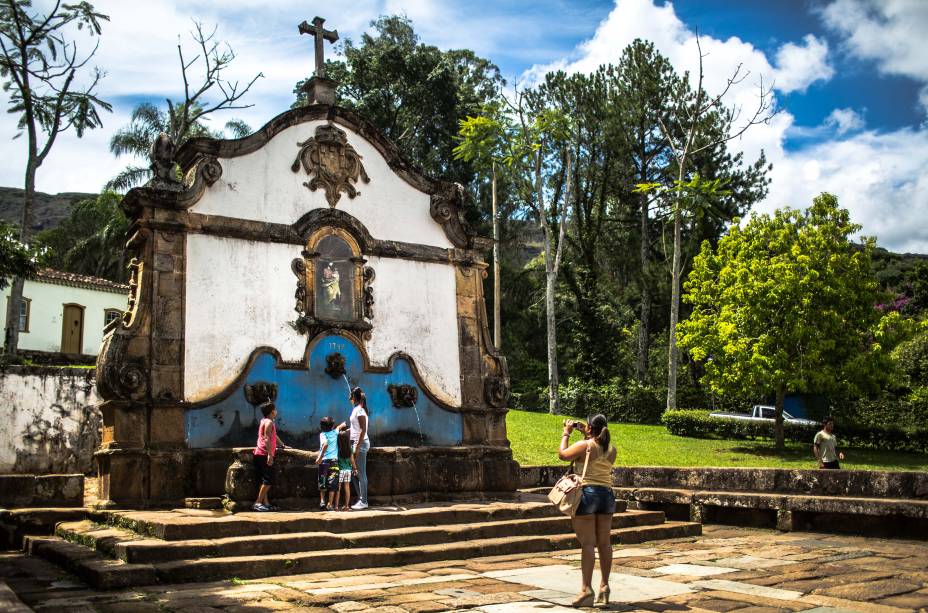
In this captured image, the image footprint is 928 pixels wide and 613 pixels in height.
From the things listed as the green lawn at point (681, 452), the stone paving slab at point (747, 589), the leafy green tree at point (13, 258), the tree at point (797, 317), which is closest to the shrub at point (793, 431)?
the green lawn at point (681, 452)

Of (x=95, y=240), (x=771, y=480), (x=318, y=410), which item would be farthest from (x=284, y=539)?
(x=95, y=240)

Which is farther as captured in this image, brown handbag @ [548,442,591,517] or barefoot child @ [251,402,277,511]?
barefoot child @ [251,402,277,511]

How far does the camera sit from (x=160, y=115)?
3853 centimetres

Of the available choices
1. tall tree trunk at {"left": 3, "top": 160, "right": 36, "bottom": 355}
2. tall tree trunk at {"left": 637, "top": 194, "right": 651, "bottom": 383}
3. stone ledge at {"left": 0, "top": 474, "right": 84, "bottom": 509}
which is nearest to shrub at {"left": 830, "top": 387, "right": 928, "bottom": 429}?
tall tree trunk at {"left": 637, "top": 194, "right": 651, "bottom": 383}

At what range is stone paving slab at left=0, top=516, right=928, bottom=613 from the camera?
6566 millimetres

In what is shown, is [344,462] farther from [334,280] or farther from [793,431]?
[793,431]

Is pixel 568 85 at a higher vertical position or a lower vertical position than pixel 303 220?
higher

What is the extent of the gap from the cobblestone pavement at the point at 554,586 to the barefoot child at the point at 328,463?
245 centimetres

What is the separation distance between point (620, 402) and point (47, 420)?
73.2ft

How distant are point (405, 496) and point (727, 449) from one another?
15517 millimetres

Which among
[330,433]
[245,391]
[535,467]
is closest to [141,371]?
[245,391]

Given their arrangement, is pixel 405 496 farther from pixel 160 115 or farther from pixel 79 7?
pixel 160 115

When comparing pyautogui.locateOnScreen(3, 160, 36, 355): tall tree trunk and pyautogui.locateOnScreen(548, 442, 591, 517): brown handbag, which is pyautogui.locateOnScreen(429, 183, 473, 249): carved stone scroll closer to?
pyautogui.locateOnScreen(548, 442, 591, 517): brown handbag

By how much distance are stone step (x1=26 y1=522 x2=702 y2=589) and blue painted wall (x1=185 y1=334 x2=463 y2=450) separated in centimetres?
265
